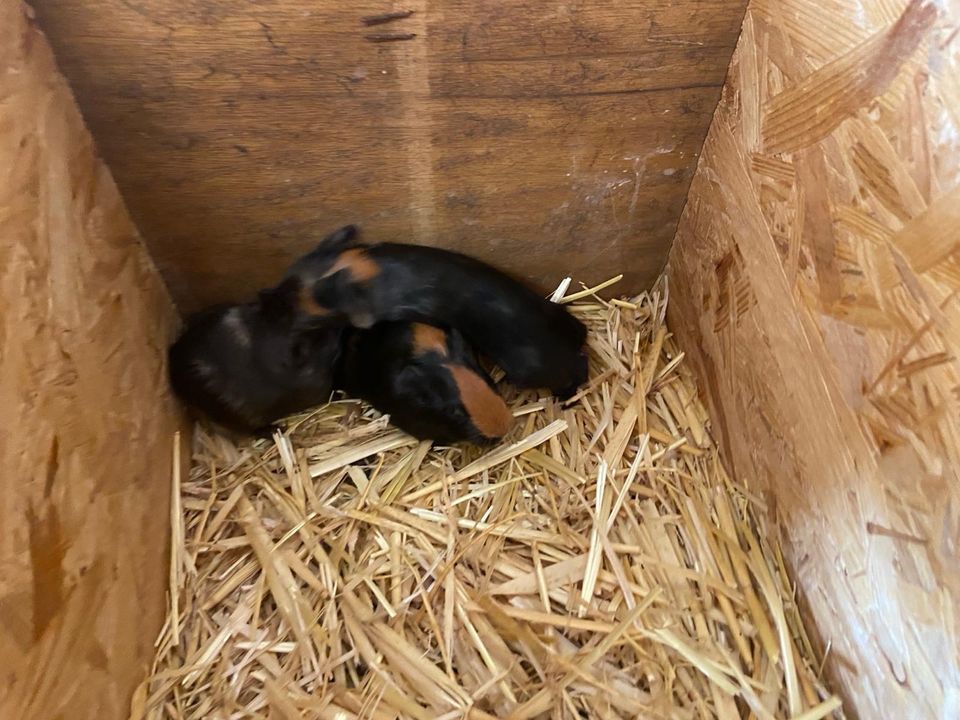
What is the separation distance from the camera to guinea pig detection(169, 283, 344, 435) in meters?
1.83

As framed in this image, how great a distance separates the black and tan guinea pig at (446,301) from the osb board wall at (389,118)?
9cm

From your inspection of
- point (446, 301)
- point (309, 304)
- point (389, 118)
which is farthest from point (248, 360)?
point (389, 118)

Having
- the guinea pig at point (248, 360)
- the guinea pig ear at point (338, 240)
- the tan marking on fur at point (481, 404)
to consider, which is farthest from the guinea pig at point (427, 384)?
the guinea pig ear at point (338, 240)

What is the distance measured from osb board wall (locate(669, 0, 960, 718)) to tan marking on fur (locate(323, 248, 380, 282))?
2.67 ft

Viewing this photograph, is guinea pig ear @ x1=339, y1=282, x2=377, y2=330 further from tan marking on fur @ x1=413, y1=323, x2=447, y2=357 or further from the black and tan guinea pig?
tan marking on fur @ x1=413, y1=323, x2=447, y2=357

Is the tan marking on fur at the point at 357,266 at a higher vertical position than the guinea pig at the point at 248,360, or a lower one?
higher

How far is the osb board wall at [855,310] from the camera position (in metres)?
1.12

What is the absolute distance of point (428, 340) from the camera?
1.90 metres

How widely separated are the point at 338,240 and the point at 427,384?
1.30ft

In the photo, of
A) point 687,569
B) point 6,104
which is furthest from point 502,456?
point 6,104

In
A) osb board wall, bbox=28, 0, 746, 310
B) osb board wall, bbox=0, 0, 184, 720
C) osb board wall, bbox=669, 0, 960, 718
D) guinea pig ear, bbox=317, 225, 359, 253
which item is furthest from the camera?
guinea pig ear, bbox=317, 225, 359, 253

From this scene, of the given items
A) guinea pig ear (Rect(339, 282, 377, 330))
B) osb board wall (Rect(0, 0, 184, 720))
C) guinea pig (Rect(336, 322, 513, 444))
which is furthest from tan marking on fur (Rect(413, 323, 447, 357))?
osb board wall (Rect(0, 0, 184, 720))

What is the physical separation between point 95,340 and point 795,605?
1570 mm

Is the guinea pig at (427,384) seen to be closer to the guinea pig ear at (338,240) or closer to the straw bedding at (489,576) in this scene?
the straw bedding at (489,576)
